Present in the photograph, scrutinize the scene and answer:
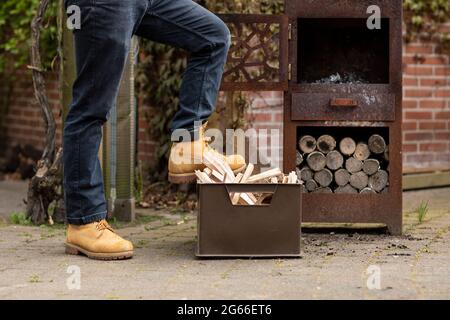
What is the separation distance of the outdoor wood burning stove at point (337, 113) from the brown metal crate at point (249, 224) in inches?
29.0

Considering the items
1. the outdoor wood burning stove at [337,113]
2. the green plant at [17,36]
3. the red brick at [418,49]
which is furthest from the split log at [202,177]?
the red brick at [418,49]

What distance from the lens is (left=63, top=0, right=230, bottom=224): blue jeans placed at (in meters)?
4.50

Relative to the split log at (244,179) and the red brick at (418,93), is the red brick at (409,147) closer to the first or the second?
the red brick at (418,93)

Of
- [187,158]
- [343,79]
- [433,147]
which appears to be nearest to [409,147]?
[433,147]

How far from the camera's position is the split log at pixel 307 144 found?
5496 millimetres

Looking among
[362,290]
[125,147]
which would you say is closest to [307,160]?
[125,147]

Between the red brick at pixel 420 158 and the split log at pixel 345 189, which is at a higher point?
the red brick at pixel 420 158

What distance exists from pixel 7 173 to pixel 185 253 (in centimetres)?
467

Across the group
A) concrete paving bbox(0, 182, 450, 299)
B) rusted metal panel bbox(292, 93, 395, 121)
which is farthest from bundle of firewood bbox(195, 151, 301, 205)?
rusted metal panel bbox(292, 93, 395, 121)

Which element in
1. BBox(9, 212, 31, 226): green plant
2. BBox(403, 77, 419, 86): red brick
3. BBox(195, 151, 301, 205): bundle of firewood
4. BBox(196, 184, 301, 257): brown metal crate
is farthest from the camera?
BBox(403, 77, 419, 86): red brick

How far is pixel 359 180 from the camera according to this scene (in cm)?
546

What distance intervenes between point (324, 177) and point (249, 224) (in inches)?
37.0

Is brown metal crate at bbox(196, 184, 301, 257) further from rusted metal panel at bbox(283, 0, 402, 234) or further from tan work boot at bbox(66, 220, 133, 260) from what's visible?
rusted metal panel at bbox(283, 0, 402, 234)

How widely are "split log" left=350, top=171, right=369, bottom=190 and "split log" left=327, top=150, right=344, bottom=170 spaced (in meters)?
0.10
